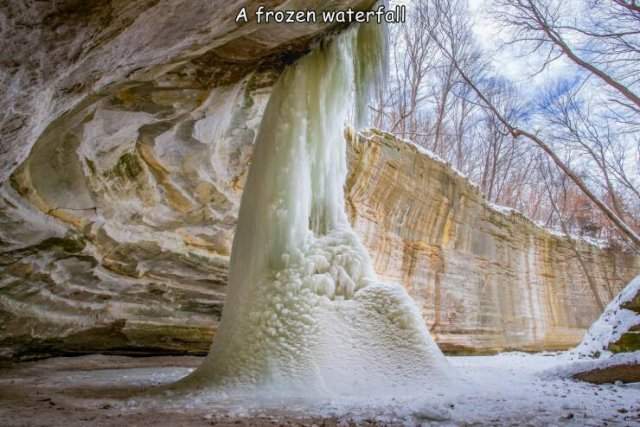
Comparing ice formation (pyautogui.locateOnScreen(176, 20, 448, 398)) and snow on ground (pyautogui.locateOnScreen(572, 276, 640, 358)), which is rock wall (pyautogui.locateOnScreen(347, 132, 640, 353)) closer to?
snow on ground (pyautogui.locateOnScreen(572, 276, 640, 358))

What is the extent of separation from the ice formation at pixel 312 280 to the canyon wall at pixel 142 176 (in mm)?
453

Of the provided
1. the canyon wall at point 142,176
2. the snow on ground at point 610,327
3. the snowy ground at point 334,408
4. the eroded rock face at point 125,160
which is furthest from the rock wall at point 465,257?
the snowy ground at point 334,408

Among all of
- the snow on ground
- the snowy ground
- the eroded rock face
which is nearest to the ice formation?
the snowy ground

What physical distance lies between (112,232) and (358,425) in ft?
11.1

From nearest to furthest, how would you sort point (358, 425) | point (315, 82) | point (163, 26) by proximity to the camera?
point (358, 425) < point (163, 26) < point (315, 82)

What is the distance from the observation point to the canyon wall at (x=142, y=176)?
183 cm

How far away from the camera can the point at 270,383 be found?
2.47 metres

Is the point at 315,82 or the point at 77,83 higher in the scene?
the point at 315,82

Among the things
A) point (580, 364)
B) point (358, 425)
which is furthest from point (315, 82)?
point (580, 364)

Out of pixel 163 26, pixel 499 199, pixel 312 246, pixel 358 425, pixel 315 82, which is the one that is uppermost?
pixel 499 199

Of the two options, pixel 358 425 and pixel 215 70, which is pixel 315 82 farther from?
pixel 358 425

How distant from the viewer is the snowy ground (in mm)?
1876

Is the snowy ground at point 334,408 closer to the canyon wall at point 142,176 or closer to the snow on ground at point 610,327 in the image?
the canyon wall at point 142,176

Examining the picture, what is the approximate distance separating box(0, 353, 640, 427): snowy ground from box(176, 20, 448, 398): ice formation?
0.87ft
